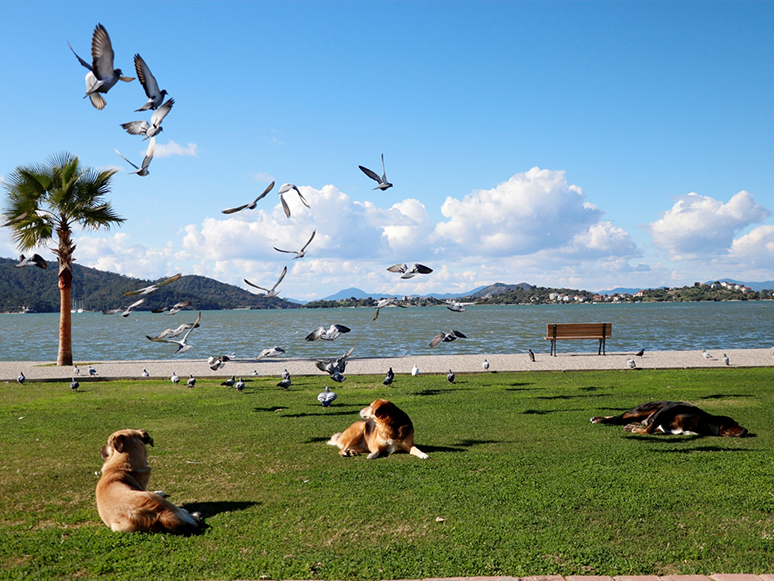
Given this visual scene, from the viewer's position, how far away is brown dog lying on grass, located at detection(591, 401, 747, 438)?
8.25 m

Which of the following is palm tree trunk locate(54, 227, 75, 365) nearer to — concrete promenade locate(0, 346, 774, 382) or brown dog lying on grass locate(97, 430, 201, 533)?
concrete promenade locate(0, 346, 774, 382)

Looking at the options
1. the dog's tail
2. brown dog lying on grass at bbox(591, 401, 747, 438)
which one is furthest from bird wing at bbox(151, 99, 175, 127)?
brown dog lying on grass at bbox(591, 401, 747, 438)

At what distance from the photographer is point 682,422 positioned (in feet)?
27.5

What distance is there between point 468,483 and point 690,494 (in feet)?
7.29

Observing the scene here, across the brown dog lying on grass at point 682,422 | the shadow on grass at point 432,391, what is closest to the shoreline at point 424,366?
the shadow on grass at point 432,391

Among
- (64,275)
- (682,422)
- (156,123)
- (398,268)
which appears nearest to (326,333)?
(398,268)

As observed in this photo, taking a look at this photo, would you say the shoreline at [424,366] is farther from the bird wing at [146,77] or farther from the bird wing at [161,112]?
the bird wing at [146,77]

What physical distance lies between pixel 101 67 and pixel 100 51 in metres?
0.16

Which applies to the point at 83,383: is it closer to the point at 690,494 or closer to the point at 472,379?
the point at 472,379

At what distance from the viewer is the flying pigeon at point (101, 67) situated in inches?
222

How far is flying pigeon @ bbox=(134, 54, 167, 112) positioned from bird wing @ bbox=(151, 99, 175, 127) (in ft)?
0.61

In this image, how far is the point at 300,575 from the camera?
391 centimetres

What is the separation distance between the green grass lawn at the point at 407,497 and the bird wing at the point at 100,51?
4452mm

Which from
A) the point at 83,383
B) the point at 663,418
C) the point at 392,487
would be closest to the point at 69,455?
the point at 392,487
